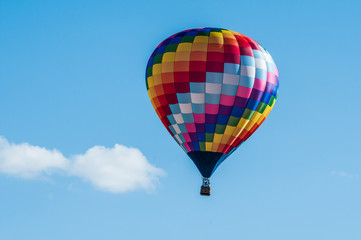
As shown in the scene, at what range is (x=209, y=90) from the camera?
58.1 m

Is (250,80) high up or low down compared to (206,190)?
up

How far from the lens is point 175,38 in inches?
2338

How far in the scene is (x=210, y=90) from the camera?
58.1 meters

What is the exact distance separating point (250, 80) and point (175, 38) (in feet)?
13.5

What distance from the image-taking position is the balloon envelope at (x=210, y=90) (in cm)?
5812

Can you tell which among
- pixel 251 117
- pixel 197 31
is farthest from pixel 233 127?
pixel 197 31

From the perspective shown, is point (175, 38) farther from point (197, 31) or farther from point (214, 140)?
point (214, 140)

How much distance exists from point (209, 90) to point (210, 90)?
46mm

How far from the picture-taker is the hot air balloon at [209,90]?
58.1m

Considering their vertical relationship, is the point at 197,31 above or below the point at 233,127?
above

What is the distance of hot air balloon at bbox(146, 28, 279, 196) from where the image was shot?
58.1 metres

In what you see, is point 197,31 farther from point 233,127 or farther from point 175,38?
point 233,127

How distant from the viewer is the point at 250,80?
58.3 meters

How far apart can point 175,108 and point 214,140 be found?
7.66 ft
